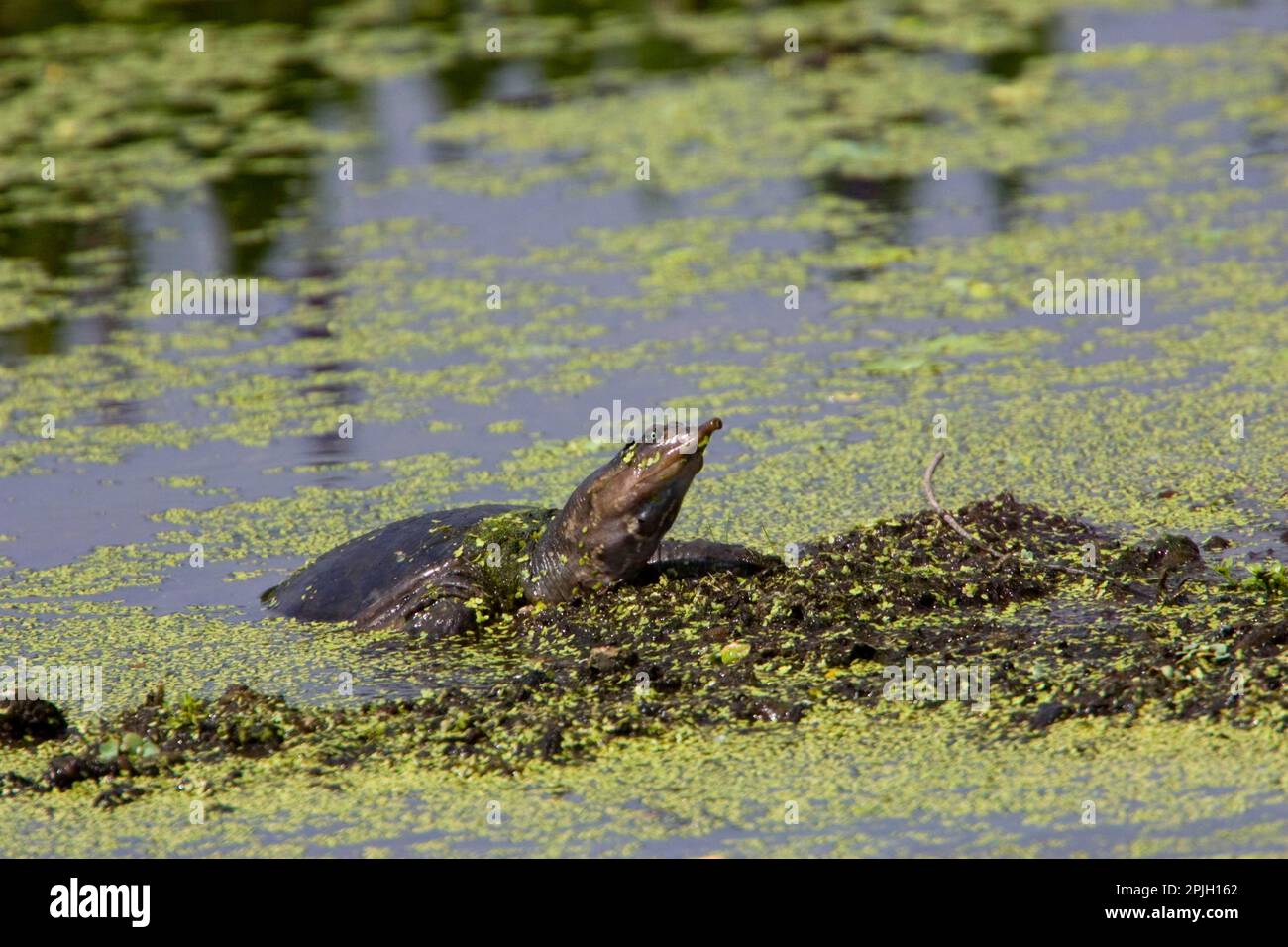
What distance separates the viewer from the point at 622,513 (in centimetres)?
580

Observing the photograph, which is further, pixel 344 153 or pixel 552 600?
pixel 344 153

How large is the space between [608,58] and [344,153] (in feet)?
8.97

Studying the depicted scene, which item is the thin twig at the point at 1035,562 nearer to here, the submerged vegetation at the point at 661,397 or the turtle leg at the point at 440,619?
the submerged vegetation at the point at 661,397

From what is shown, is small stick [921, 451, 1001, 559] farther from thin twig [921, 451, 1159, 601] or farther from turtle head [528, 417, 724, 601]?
turtle head [528, 417, 724, 601]

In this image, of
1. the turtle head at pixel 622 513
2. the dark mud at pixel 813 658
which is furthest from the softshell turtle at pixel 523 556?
the dark mud at pixel 813 658

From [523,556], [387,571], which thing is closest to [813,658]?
[523,556]

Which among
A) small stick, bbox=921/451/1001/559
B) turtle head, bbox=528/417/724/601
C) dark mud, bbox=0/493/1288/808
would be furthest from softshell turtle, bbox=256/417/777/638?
small stick, bbox=921/451/1001/559

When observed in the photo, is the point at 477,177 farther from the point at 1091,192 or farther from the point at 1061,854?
the point at 1061,854

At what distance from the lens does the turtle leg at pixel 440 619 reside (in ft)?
19.2

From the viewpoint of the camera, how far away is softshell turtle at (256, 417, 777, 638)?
579 cm

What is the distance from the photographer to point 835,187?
36.7ft

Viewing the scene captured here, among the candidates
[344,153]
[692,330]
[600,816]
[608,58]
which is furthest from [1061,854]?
[608,58]

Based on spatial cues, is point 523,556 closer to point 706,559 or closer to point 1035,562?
point 706,559

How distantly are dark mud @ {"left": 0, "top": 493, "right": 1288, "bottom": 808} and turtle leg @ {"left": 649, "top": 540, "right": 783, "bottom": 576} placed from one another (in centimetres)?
6
